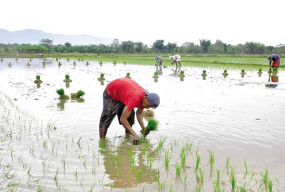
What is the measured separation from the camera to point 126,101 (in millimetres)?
3812

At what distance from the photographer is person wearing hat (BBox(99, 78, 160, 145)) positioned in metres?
3.73

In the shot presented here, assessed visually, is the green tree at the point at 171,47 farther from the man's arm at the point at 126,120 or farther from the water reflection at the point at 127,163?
the man's arm at the point at 126,120

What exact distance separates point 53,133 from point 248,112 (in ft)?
14.7

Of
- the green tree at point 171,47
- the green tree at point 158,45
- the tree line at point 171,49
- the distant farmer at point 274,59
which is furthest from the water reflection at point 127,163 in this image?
the green tree at point 158,45

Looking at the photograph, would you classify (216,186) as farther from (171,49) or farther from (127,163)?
(171,49)

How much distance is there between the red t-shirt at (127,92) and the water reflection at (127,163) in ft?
2.17

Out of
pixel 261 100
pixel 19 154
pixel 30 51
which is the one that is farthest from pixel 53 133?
pixel 30 51

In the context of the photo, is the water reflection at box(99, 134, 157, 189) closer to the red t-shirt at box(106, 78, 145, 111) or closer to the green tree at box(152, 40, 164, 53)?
the red t-shirt at box(106, 78, 145, 111)

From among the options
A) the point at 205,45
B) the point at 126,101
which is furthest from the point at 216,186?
the point at 205,45

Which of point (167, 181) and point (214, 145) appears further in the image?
point (214, 145)

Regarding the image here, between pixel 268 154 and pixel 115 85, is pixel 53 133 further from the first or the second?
pixel 268 154

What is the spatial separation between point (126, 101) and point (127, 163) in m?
0.82

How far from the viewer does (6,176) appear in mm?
3148

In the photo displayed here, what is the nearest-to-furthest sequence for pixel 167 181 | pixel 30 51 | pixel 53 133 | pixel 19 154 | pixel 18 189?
pixel 18 189
pixel 167 181
pixel 19 154
pixel 53 133
pixel 30 51
